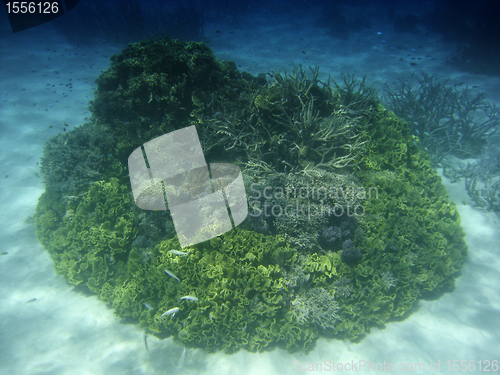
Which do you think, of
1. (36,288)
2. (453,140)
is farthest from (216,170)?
(453,140)

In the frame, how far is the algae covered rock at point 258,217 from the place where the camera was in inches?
165

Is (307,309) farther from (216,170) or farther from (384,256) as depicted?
(216,170)

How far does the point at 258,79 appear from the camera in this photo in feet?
22.6

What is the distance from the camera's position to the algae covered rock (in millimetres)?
4199

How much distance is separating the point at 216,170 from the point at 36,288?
510cm

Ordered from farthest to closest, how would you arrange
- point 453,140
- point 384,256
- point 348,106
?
point 453,140
point 348,106
point 384,256

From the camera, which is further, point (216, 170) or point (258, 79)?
point (258, 79)

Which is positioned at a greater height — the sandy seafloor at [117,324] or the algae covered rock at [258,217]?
the algae covered rock at [258,217]

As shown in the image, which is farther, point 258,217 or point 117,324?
point 117,324

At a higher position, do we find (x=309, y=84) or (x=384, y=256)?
(x=309, y=84)

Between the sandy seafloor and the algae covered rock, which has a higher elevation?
the algae covered rock

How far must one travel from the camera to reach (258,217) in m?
4.40

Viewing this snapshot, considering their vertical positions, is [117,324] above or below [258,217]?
below

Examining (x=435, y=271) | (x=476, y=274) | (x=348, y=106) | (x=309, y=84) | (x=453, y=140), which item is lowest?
(x=476, y=274)
